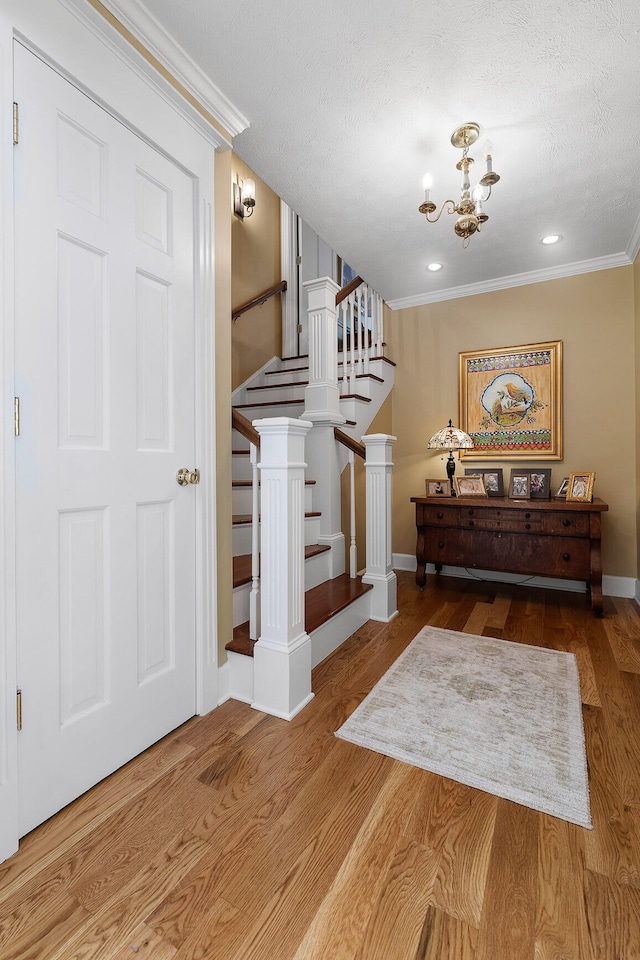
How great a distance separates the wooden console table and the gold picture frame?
22 centimetres

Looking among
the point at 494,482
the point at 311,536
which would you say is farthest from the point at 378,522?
the point at 494,482

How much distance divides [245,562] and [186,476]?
0.92 meters

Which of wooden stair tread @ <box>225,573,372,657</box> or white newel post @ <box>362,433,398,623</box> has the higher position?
white newel post @ <box>362,433,398,623</box>

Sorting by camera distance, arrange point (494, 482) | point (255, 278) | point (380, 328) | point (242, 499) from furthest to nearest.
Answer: point (255, 278)
point (380, 328)
point (494, 482)
point (242, 499)

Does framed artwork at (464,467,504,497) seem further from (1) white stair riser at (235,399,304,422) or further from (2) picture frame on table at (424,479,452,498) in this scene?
(1) white stair riser at (235,399,304,422)

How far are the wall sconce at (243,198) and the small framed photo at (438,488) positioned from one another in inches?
111

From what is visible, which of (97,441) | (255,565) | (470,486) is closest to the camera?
(97,441)

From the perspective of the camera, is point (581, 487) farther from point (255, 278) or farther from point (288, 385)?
point (255, 278)

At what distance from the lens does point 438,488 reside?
3709 mm

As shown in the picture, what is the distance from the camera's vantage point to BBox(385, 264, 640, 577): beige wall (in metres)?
3.32

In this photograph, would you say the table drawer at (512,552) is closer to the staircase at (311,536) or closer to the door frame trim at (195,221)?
the staircase at (311,536)

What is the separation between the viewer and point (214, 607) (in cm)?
179

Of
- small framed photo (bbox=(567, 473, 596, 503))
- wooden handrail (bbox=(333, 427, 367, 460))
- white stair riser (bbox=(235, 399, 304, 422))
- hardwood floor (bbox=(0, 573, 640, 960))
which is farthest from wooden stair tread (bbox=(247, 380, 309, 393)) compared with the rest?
hardwood floor (bbox=(0, 573, 640, 960))

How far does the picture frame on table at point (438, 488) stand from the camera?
12.0 ft
